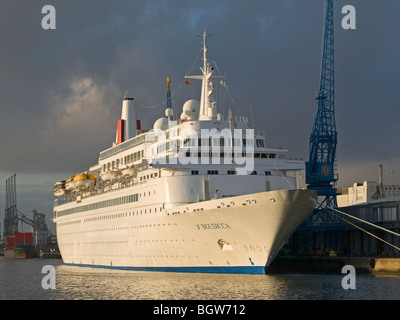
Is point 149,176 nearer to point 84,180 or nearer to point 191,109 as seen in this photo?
point 191,109

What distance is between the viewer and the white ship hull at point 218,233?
44531 millimetres

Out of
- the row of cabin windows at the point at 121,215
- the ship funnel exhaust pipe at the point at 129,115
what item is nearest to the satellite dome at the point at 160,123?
the row of cabin windows at the point at 121,215

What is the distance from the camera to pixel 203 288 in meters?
41.2

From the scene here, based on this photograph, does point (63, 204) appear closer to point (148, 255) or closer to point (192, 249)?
point (148, 255)

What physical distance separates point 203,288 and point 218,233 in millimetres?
6070

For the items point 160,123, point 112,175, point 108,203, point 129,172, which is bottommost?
point 108,203

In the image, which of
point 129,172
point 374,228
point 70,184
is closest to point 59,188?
point 70,184

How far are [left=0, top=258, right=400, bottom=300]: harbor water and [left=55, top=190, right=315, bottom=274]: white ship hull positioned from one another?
880mm

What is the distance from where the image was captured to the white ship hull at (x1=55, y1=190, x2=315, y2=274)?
4453 centimetres

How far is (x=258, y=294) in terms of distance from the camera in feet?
126

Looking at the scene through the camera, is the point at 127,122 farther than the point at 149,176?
Yes

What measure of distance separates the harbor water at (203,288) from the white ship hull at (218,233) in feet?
2.89
